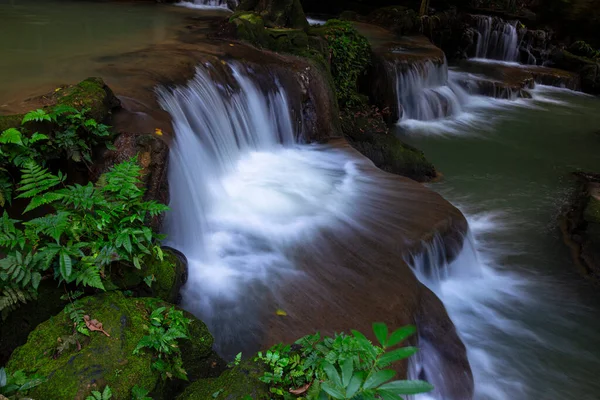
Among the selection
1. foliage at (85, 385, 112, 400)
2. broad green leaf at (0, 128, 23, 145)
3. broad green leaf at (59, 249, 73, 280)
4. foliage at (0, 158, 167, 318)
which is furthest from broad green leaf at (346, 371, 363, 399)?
broad green leaf at (0, 128, 23, 145)

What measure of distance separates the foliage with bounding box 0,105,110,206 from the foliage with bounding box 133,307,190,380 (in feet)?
5.21

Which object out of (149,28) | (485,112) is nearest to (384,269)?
(149,28)

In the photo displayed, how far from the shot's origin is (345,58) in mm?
10570

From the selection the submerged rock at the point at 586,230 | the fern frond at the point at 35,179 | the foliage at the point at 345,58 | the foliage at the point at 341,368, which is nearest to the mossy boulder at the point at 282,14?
the foliage at the point at 345,58

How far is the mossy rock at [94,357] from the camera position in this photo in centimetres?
254

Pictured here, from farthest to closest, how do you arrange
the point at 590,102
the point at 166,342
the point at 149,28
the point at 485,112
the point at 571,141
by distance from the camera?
the point at 590,102 → the point at 485,112 → the point at 571,141 → the point at 149,28 → the point at 166,342

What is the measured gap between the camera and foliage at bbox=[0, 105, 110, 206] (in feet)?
12.1

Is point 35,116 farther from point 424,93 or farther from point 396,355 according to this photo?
point 424,93

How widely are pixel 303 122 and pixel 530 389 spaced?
212 inches

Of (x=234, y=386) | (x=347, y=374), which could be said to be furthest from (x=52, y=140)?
(x=347, y=374)

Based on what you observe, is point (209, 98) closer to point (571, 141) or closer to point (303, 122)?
point (303, 122)

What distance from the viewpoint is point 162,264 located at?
3.73 metres

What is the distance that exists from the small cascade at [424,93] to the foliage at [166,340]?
9.86m

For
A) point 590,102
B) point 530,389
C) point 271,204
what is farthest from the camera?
point 590,102
